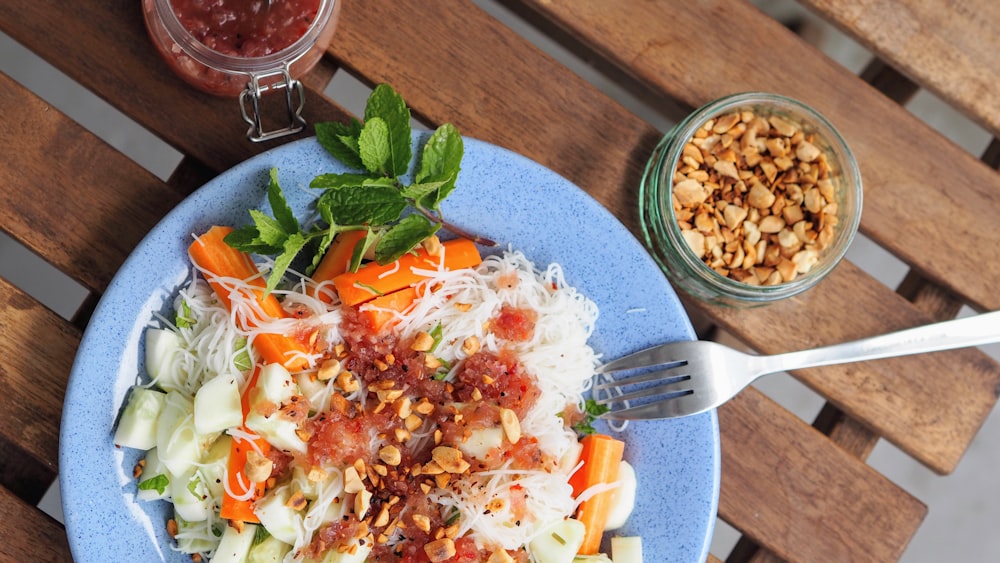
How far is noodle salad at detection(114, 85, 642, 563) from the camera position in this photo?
6.18 ft

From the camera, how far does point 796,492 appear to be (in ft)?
7.48

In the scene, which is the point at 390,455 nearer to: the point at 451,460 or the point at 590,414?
the point at 451,460

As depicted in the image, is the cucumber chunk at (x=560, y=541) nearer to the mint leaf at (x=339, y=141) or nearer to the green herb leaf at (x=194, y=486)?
the green herb leaf at (x=194, y=486)

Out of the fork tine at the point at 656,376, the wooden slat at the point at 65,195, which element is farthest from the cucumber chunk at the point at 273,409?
the fork tine at the point at 656,376

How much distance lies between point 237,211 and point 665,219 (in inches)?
40.4

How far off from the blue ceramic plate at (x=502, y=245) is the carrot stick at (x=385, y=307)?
237 millimetres

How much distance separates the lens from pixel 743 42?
89.6 inches

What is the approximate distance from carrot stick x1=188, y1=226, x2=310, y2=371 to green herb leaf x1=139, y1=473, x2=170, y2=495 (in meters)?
0.35

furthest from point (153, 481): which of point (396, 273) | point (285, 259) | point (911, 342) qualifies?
point (911, 342)

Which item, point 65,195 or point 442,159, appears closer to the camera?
point 442,159

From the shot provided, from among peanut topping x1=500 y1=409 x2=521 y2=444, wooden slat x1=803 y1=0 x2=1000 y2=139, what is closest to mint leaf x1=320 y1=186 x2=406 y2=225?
peanut topping x1=500 y1=409 x2=521 y2=444

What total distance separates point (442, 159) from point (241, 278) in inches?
21.1

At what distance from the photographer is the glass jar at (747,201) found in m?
2.11

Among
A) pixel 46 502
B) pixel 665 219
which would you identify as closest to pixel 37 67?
pixel 46 502
